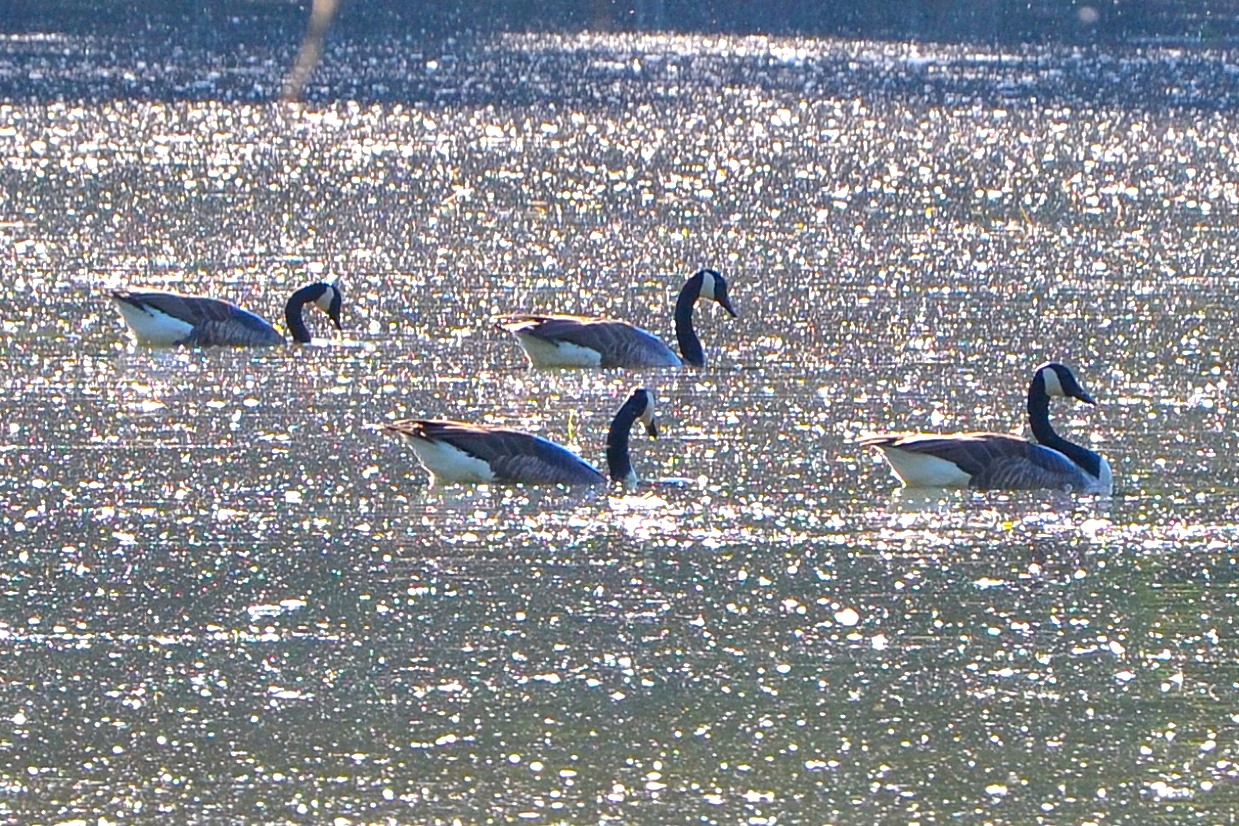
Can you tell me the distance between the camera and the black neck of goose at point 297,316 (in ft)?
46.0

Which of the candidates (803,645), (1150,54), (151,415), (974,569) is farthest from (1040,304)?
(1150,54)

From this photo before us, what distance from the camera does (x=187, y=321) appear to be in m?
13.6

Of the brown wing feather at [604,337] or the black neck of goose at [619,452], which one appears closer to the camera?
the black neck of goose at [619,452]

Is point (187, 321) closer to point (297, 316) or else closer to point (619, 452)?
point (297, 316)

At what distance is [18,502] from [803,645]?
326cm

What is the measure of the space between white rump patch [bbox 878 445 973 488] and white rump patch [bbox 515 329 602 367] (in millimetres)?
3300

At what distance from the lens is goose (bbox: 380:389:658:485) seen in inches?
388

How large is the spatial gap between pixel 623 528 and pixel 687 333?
4.56 meters

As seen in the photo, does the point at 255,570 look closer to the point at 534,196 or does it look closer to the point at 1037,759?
the point at 1037,759

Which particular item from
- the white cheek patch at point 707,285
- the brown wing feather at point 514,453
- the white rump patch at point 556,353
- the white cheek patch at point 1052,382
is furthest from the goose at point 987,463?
the white cheek patch at point 707,285

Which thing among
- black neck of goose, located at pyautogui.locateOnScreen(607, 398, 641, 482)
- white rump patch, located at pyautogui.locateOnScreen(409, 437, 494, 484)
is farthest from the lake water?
black neck of goose, located at pyautogui.locateOnScreen(607, 398, 641, 482)

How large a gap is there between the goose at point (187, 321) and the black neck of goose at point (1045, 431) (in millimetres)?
4651

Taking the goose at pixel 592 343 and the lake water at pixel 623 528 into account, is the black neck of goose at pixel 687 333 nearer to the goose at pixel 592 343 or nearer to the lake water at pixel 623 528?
the goose at pixel 592 343

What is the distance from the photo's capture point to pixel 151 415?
445 inches
